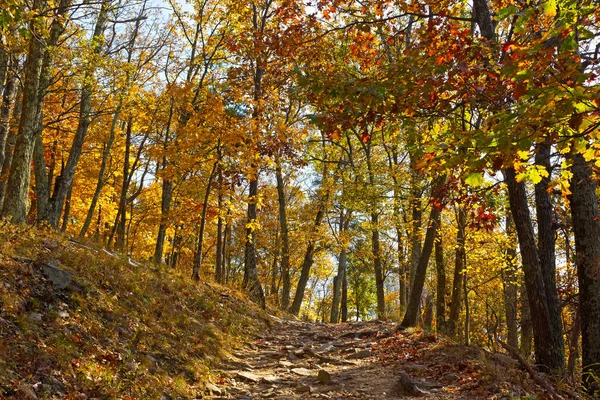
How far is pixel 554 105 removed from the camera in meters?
3.47

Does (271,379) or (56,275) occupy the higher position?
Answer: (56,275)

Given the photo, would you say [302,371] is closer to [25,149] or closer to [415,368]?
[415,368]

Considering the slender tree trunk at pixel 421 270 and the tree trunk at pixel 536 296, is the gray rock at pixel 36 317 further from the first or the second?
the slender tree trunk at pixel 421 270

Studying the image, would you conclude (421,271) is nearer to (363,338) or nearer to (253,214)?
(363,338)

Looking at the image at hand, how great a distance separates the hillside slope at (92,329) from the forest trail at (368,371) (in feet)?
2.27

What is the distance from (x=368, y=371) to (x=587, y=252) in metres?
4.17

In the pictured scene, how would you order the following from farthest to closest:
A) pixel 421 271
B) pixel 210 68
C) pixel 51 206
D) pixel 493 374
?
pixel 210 68, pixel 51 206, pixel 421 271, pixel 493 374

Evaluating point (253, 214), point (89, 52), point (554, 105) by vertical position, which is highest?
point (89, 52)

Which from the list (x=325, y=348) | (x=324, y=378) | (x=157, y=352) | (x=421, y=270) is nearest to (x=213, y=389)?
(x=157, y=352)

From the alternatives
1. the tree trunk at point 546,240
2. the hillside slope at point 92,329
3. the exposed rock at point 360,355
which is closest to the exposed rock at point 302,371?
the exposed rock at point 360,355

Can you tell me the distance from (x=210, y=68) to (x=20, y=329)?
15323 millimetres

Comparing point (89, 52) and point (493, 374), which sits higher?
point (89, 52)

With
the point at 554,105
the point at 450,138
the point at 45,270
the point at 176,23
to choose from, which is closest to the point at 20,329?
the point at 45,270

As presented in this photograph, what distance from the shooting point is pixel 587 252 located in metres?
7.15
